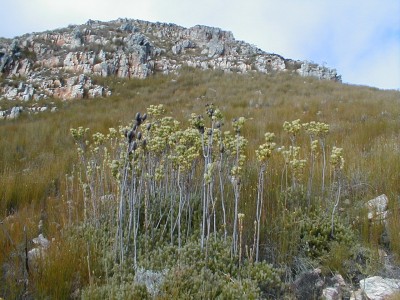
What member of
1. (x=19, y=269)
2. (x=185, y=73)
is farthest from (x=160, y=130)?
(x=185, y=73)

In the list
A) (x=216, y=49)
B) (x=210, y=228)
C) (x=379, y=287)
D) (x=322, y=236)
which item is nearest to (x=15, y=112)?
(x=210, y=228)

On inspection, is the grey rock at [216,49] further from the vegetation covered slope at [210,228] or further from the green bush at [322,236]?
the green bush at [322,236]

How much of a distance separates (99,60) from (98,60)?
0.06 meters

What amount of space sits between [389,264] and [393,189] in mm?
1222

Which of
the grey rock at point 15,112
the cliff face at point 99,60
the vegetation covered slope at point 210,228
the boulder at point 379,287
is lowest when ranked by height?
the boulder at point 379,287

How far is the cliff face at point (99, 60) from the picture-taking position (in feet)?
59.2

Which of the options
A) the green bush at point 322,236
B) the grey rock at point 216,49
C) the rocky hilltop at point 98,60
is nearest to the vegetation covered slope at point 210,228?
the green bush at point 322,236

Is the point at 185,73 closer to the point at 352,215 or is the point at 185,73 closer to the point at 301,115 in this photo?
the point at 301,115

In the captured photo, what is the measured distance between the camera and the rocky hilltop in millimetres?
17922

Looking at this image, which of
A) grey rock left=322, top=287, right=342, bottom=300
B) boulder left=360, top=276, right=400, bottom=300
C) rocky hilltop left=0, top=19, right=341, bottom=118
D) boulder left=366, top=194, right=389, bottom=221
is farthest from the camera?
rocky hilltop left=0, top=19, right=341, bottom=118

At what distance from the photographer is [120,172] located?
301 cm

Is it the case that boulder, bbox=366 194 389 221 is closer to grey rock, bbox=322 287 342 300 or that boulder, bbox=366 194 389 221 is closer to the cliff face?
grey rock, bbox=322 287 342 300

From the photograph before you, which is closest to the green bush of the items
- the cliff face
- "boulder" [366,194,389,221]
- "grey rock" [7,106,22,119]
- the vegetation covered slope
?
the vegetation covered slope

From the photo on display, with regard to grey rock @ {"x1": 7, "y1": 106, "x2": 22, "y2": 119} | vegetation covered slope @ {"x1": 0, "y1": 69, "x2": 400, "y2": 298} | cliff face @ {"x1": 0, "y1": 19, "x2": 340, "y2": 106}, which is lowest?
vegetation covered slope @ {"x1": 0, "y1": 69, "x2": 400, "y2": 298}
